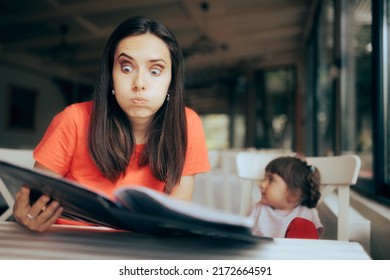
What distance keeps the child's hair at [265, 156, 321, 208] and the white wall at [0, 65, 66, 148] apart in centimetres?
501

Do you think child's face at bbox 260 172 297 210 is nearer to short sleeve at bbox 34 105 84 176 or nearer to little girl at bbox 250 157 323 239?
little girl at bbox 250 157 323 239

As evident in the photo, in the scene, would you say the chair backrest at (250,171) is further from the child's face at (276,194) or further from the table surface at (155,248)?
the table surface at (155,248)

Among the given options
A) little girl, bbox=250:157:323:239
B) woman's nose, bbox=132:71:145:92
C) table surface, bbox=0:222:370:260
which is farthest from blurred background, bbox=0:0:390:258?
woman's nose, bbox=132:71:145:92

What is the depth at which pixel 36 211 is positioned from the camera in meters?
0.52

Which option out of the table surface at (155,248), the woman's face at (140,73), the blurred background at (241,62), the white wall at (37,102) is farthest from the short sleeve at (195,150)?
the white wall at (37,102)

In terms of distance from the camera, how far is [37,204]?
0.52 m

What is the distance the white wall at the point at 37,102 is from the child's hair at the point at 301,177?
5.01 m

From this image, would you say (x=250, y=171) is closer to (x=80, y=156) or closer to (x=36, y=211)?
(x=80, y=156)

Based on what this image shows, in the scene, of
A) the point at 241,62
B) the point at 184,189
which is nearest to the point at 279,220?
the point at 184,189

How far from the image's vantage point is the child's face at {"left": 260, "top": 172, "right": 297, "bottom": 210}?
76cm

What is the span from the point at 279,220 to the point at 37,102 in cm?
597

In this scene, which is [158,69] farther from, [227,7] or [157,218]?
[227,7]

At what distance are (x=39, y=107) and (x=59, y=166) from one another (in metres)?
5.68

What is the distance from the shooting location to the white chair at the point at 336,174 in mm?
793
